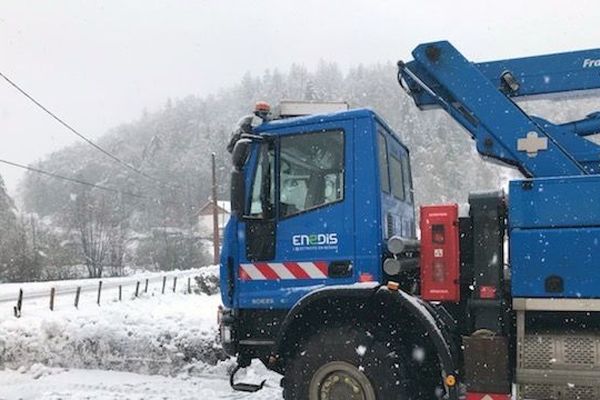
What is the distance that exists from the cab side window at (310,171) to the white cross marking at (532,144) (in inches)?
61.3

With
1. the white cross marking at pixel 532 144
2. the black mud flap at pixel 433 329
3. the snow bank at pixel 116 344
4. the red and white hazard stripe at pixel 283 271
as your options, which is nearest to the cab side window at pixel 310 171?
the red and white hazard stripe at pixel 283 271

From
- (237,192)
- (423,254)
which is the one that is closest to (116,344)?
(237,192)

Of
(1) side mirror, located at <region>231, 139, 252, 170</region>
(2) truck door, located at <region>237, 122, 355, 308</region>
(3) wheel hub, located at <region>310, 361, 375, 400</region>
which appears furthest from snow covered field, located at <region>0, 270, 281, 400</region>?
(1) side mirror, located at <region>231, 139, 252, 170</region>

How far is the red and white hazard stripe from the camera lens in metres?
5.38

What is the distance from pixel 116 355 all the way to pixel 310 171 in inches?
212

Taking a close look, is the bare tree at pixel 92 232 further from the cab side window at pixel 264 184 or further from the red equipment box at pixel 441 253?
the red equipment box at pixel 441 253

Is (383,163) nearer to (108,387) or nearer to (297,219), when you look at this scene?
(297,219)

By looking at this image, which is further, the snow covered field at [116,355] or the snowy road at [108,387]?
the snow covered field at [116,355]

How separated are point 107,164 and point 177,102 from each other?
2236cm

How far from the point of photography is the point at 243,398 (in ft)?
23.2

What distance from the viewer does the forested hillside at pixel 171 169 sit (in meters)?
61.6

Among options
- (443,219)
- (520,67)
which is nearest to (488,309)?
(443,219)

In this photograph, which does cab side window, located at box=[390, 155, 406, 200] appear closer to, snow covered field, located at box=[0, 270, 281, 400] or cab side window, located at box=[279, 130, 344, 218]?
cab side window, located at box=[279, 130, 344, 218]

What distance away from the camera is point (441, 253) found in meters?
5.04
